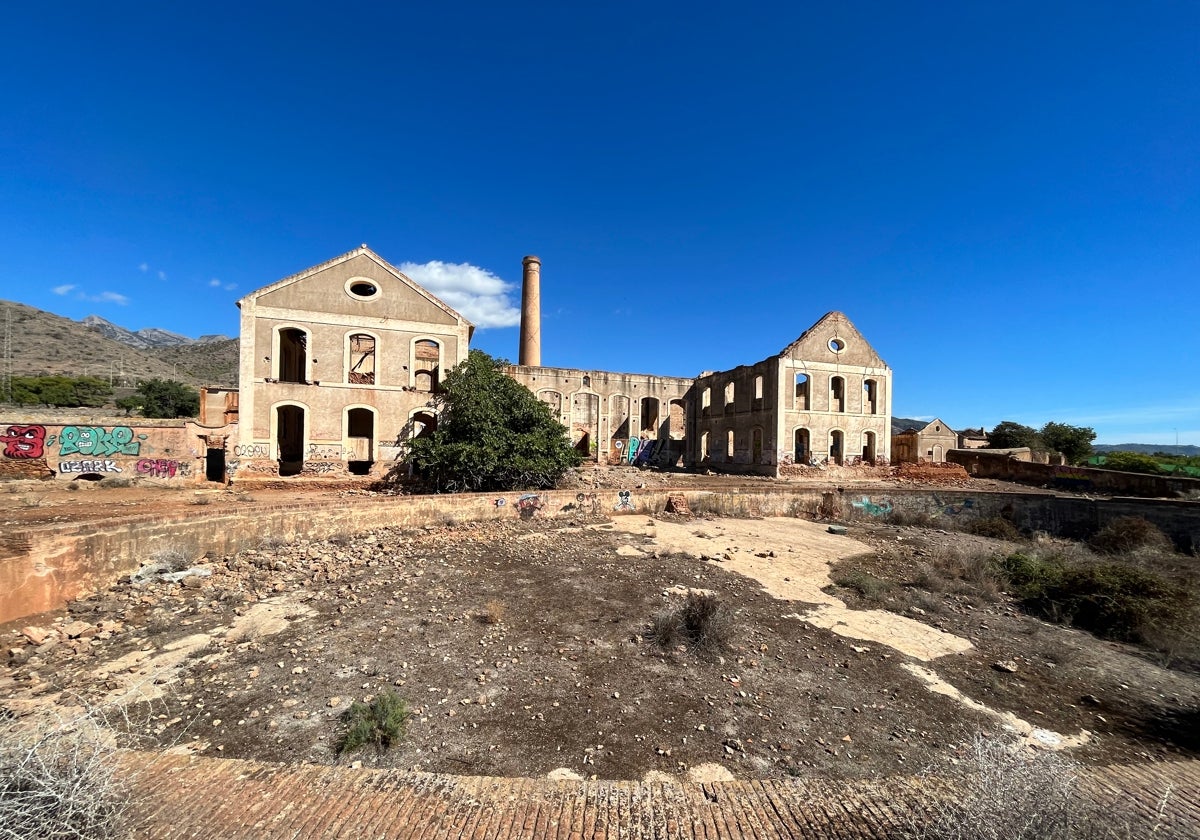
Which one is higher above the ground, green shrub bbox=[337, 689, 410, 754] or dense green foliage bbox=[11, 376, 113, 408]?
dense green foliage bbox=[11, 376, 113, 408]

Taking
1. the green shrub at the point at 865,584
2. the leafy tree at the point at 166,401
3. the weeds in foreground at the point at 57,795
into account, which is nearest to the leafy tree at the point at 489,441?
the green shrub at the point at 865,584

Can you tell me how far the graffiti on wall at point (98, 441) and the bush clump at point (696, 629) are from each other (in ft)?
58.2

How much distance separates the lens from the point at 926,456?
31328mm

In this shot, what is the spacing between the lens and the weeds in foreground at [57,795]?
216cm

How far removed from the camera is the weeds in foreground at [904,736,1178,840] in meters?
2.48

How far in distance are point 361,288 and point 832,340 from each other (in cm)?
2186

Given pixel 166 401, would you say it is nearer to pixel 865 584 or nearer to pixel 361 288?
pixel 361 288

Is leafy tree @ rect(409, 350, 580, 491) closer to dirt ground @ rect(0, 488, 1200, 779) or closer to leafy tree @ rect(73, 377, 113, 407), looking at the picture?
dirt ground @ rect(0, 488, 1200, 779)

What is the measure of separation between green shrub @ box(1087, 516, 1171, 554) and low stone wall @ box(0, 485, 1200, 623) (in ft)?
2.58

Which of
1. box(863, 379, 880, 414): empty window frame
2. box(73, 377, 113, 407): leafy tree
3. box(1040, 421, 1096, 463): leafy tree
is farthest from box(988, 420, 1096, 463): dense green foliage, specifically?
box(73, 377, 113, 407): leafy tree

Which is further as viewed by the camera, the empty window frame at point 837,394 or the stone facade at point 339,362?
the empty window frame at point 837,394

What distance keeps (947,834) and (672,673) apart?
2551mm

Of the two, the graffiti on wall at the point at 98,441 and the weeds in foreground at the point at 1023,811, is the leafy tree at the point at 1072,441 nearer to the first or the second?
the weeds in foreground at the point at 1023,811

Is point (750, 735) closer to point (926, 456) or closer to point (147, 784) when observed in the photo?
point (147, 784)
